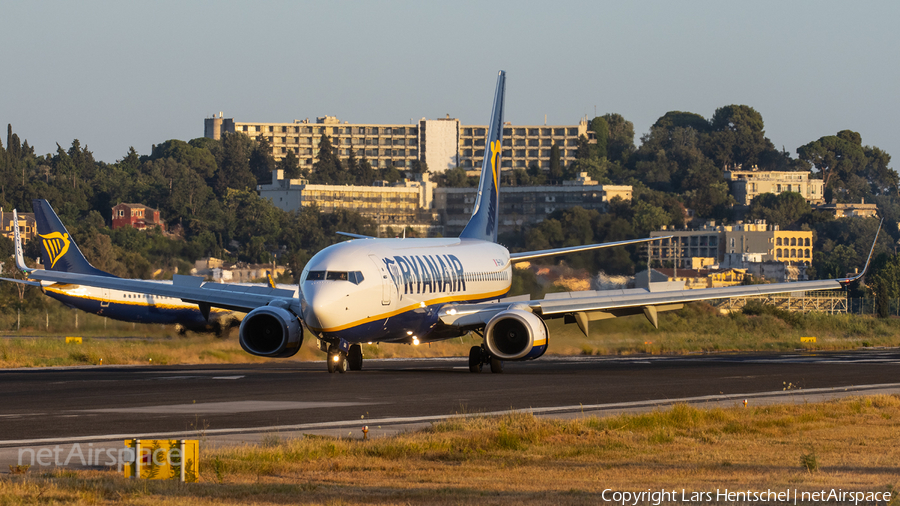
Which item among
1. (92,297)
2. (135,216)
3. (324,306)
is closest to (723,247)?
(135,216)

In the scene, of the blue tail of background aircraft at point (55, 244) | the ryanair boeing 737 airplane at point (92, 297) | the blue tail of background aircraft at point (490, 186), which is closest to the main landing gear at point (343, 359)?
the blue tail of background aircraft at point (490, 186)

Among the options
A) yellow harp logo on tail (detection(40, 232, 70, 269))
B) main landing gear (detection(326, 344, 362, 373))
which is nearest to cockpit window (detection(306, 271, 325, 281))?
main landing gear (detection(326, 344, 362, 373))

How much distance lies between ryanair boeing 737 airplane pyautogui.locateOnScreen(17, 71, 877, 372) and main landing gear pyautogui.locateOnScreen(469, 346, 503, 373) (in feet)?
0.13

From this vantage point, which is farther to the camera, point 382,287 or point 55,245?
point 55,245

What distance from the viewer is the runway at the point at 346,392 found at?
2348 cm

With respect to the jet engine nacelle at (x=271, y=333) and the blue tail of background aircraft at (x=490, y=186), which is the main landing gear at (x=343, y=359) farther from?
the blue tail of background aircraft at (x=490, y=186)

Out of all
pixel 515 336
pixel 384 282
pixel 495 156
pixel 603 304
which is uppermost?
pixel 495 156

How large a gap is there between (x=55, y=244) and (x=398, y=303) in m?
34.6

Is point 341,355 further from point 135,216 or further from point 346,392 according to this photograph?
point 135,216

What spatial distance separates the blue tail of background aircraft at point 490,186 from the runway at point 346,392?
25.3 ft

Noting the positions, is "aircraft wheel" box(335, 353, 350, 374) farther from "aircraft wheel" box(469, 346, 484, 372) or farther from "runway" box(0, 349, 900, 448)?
"aircraft wheel" box(469, 346, 484, 372)

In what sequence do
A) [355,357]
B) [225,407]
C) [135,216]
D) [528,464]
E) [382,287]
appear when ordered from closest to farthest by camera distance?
[528,464] → [225,407] → [382,287] → [355,357] → [135,216]

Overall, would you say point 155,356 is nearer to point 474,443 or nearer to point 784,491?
point 474,443

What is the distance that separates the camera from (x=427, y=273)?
40062 mm
